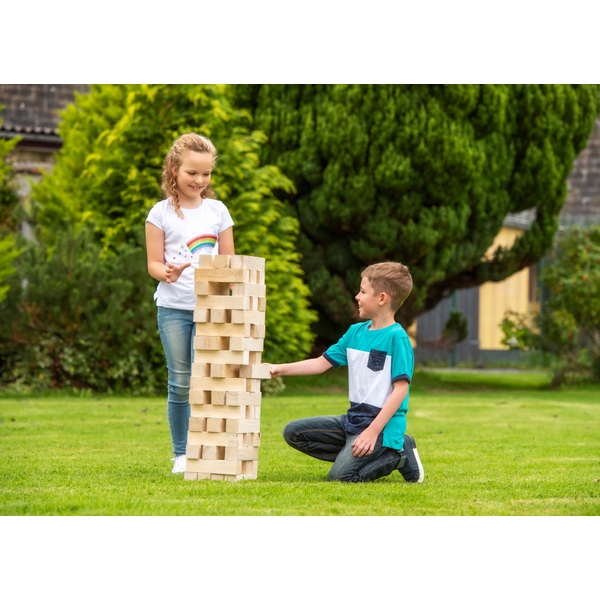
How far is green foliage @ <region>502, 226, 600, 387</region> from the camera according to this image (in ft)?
51.1

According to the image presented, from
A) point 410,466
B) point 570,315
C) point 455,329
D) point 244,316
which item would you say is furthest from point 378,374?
point 455,329

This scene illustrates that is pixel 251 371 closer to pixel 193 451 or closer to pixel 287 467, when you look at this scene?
pixel 193 451

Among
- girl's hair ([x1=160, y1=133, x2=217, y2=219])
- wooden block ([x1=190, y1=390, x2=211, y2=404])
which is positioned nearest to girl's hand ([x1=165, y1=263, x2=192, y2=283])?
girl's hair ([x1=160, y1=133, x2=217, y2=219])

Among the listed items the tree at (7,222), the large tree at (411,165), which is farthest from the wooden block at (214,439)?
the large tree at (411,165)

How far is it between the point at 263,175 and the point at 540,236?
451 centimetres

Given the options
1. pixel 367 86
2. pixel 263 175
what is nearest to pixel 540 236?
pixel 367 86

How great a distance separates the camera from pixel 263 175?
13219mm

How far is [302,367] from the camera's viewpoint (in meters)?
5.58

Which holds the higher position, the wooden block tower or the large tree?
the large tree

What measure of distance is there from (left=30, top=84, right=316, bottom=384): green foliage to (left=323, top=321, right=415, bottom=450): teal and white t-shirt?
7.00 meters

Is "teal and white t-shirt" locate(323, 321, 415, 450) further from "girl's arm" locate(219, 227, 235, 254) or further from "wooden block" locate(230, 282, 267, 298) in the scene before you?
"girl's arm" locate(219, 227, 235, 254)

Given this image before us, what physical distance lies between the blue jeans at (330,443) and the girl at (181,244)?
0.65 metres

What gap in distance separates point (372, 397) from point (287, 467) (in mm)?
936

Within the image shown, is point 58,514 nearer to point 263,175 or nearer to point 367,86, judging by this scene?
point 263,175
